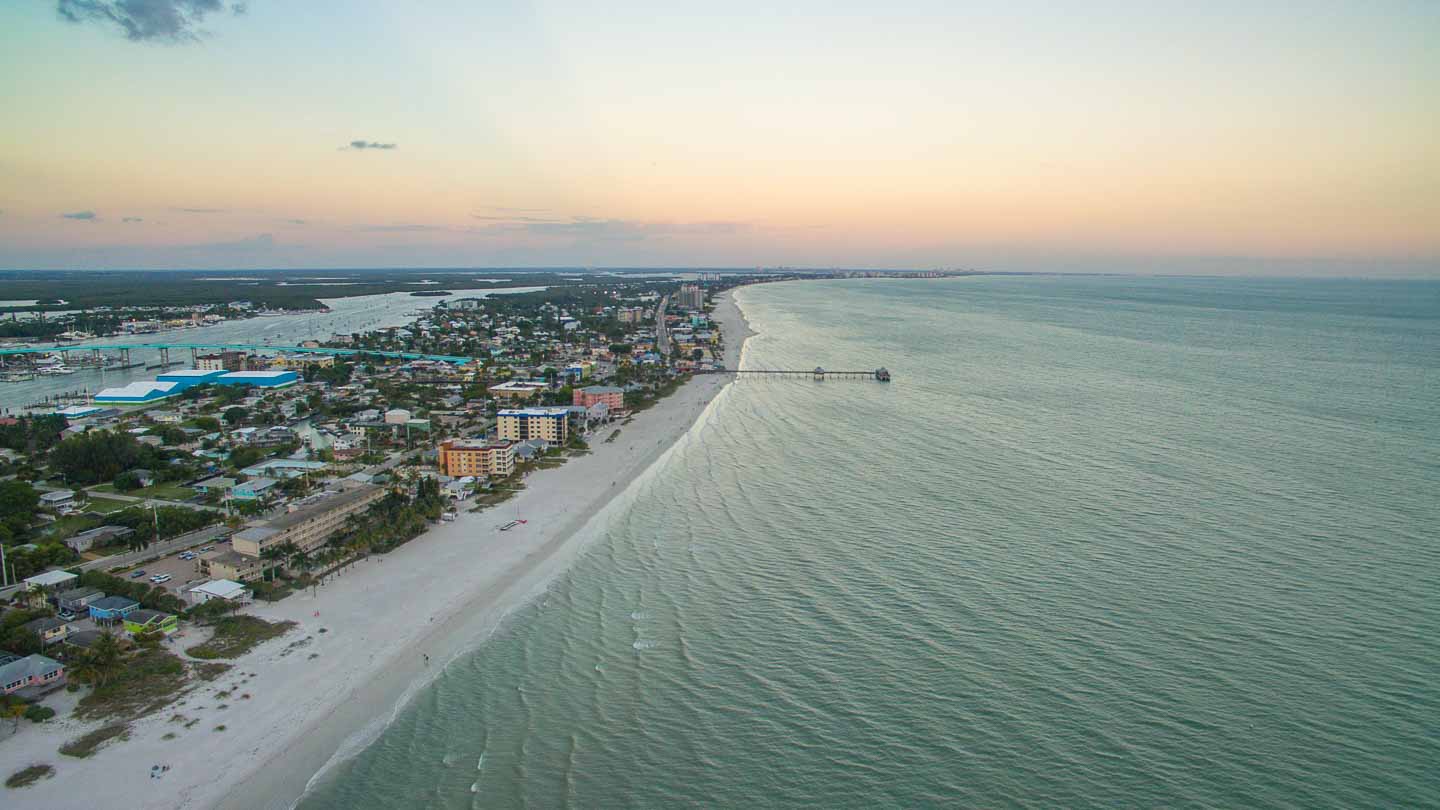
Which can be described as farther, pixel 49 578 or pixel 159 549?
pixel 159 549

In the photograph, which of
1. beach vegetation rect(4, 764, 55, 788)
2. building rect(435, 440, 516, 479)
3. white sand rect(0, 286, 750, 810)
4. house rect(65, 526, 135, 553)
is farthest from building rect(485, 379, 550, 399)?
beach vegetation rect(4, 764, 55, 788)

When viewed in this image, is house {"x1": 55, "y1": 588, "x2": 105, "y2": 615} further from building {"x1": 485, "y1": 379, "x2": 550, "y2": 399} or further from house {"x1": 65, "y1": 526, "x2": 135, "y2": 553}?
building {"x1": 485, "y1": 379, "x2": 550, "y2": 399}

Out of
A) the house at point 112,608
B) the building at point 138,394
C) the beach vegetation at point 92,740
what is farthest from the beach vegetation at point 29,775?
the building at point 138,394

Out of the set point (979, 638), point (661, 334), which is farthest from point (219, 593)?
point (661, 334)

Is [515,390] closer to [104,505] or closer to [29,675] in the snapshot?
[104,505]

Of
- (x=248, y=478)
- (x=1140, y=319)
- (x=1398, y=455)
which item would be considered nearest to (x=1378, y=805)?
(x=1398, y=455)

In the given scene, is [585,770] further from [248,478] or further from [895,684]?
[248,478]
